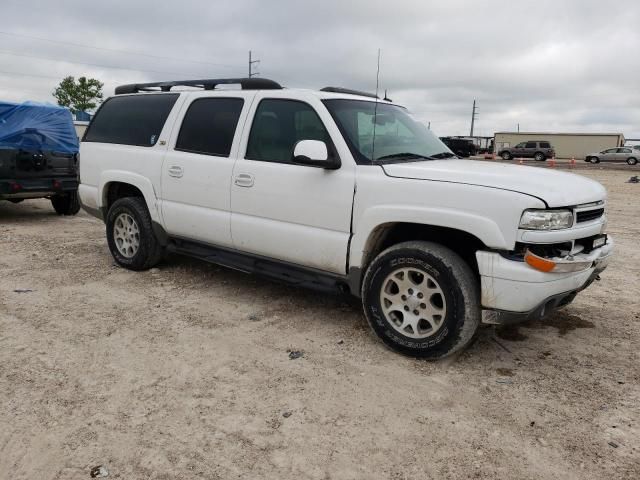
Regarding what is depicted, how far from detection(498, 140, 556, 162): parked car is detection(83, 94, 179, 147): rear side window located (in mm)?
40116

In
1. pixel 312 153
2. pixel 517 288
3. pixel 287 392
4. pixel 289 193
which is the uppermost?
pixel 312 153

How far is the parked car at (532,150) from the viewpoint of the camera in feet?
133

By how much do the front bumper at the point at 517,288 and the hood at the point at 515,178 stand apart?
442mm

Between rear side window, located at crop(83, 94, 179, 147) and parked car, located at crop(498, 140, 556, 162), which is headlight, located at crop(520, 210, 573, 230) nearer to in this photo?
rear side window, located at crop(83, 94, 179, 147)

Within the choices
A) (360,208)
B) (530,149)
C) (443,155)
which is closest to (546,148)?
(530,149)

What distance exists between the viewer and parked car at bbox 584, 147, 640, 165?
3741 centimetres

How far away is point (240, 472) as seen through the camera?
240 centimetres

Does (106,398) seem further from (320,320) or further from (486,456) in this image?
(486,456)

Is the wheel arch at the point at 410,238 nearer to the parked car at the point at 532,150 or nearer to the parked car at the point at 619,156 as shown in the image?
the parked car at the point at 619,156

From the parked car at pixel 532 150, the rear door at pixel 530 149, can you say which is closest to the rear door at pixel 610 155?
the parked car at pixel 532 150

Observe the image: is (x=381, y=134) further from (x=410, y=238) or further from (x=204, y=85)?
(x=204, y=85)

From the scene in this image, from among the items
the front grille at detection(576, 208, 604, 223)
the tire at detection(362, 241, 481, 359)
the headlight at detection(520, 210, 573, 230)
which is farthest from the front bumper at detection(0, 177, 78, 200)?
the front grille at detection(576, 208, 604, 223)

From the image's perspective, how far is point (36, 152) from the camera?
8539 mm

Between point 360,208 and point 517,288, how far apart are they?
1193mm
